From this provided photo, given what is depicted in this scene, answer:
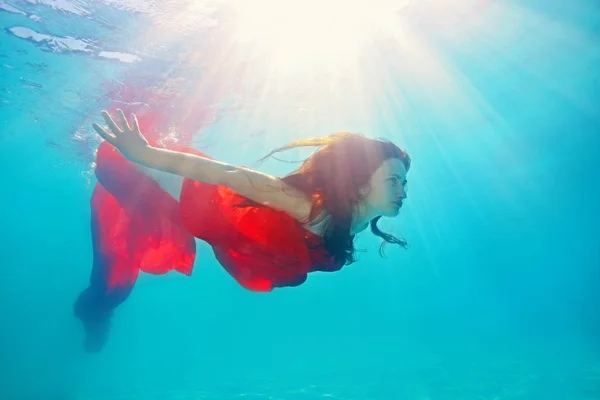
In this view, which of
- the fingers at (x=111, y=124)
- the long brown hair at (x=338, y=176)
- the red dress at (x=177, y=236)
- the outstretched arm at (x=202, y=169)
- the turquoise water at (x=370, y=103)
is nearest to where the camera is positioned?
the outstretched arm at (x=202, y=169)

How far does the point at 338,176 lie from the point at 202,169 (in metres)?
0.97

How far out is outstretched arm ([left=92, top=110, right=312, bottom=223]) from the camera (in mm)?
2096

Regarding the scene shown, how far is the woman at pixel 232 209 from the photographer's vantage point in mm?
2213

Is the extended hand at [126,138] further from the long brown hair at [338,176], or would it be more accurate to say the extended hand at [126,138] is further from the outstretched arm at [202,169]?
the long brown hair at [338,176]

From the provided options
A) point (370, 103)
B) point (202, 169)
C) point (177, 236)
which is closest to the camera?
point (202, 169)

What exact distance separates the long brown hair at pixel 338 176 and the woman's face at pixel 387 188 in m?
0.05

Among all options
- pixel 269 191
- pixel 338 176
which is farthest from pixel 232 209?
pixel 338 176

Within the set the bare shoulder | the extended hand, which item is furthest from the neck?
the extended hand

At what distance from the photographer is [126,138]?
7.25 ft

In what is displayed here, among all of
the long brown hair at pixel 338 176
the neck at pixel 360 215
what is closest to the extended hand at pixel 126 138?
the long brown hair at pixel 338 176

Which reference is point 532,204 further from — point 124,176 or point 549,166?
point 124,176

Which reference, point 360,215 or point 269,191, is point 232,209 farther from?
point 360,215

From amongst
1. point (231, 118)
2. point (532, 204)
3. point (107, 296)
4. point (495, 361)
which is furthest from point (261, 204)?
point (532, 204)

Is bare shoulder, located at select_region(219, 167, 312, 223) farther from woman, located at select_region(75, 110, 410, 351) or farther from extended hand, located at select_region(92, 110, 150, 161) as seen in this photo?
extended hand, located at select_region(92, 110, 150, 161)
